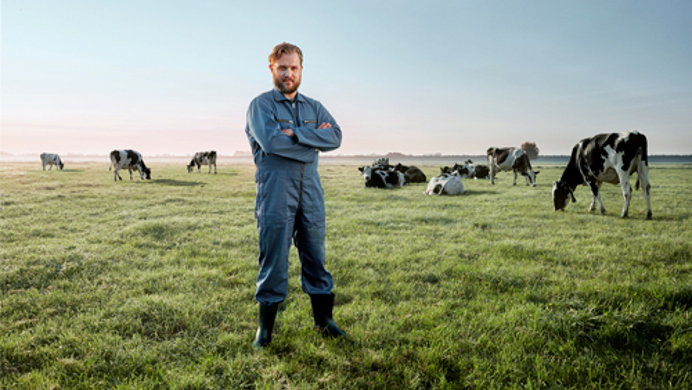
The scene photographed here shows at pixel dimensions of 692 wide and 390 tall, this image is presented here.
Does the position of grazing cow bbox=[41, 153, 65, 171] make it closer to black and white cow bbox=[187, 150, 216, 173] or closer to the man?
black and white cow bbox=[187, 150, 216, 173]

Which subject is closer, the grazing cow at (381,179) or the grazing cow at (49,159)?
the grazing cow at (381,179)

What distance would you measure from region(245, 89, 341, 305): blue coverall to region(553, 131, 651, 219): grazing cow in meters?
9.26

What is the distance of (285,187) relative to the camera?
2.87 meters

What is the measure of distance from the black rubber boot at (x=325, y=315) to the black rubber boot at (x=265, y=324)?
393 millimetres

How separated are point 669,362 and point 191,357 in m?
3.97

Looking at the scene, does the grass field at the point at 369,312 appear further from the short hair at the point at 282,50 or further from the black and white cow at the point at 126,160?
the black and white cow at the point at 126,160

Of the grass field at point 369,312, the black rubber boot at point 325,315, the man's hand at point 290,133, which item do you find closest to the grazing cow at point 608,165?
the grass field at point 369,312

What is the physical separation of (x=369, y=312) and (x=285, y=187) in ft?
5.59

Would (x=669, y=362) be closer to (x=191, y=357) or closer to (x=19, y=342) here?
(x=191, y=357)

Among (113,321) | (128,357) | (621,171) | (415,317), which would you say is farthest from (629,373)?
(621,171)

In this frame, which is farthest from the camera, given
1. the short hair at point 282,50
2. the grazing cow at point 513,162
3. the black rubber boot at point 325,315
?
the grazing cow at point 513,162

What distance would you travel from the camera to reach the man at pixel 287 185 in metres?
2.85

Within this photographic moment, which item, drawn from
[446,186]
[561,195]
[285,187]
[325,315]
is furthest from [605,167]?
[285,187]

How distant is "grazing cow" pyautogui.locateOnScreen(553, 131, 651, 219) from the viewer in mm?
8758
